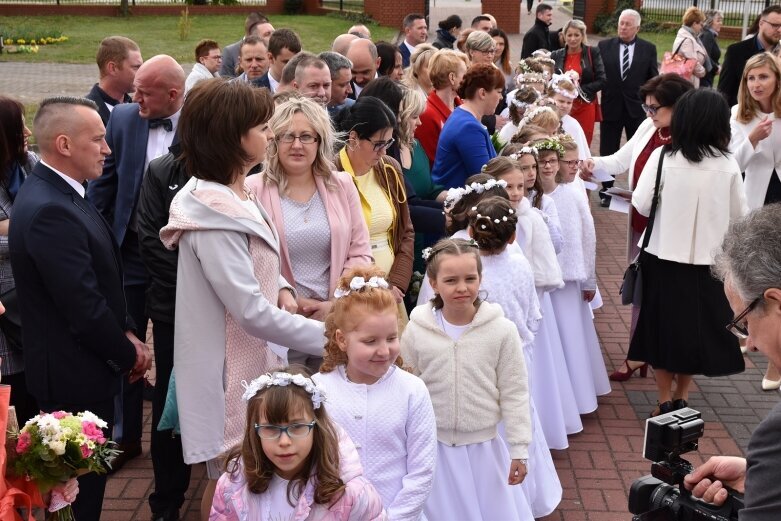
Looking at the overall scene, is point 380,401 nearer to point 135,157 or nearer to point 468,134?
point 135,157

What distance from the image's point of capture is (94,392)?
4.36m

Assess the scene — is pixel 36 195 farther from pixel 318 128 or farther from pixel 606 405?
pixel 606 405

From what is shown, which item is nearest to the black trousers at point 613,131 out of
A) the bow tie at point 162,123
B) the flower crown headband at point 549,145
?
the flower crown headband at point 549,145

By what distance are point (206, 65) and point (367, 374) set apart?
23.8 feet

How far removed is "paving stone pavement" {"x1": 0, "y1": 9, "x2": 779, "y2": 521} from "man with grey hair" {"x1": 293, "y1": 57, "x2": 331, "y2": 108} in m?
2.46

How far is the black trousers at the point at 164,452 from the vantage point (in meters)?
4.83

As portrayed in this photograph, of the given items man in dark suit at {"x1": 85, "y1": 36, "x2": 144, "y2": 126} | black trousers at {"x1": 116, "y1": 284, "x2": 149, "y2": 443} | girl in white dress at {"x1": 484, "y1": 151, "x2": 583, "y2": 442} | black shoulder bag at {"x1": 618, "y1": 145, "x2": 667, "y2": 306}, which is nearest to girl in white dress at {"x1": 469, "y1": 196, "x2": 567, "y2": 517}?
girl in white dress at {"x1": 484, "y1": 151, "x2": 583, "y2": 442}

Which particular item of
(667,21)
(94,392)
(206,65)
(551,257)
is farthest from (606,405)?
(667,21)

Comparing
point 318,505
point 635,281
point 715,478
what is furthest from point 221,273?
point 635,281

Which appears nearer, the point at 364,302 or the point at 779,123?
the point at 364,302

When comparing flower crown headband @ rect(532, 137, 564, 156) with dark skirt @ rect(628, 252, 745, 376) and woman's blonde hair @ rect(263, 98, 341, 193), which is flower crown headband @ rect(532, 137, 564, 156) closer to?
dark skirt @ rect(628, 252, 745, 376)

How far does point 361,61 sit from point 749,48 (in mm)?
5647

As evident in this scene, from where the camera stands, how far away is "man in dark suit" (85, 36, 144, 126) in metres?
7.02

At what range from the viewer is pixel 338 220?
4.62 metres
